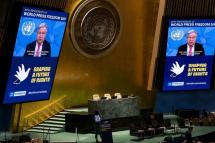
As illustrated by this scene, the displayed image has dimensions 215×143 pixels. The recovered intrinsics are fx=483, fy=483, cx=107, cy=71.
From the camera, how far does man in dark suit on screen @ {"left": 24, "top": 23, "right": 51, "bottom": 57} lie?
48.7 feet

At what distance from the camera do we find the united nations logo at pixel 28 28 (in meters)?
14.4

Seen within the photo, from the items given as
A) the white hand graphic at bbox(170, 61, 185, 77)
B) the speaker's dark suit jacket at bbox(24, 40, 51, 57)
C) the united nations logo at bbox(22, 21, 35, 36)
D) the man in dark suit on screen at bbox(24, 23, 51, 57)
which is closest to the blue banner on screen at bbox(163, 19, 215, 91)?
the white hand graphic at bbox(170, 61, 185, 77)

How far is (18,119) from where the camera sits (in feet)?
52.4

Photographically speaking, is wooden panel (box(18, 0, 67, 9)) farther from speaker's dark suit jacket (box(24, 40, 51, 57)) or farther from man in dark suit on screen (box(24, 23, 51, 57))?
speaker's dark suit jacket (box(24, 40, 51, 57))

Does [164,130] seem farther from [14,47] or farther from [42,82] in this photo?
[14,47]

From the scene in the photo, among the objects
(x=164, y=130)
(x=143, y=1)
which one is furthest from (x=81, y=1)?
(x=164, y=130)

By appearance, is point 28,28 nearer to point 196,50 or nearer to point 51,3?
point 51,3

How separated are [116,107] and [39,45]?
3.70 m

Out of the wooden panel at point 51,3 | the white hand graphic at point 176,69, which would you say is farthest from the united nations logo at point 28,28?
the white hand graphic at point 176,69

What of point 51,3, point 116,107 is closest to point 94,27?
point 51,3

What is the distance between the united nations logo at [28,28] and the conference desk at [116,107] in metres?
3.35

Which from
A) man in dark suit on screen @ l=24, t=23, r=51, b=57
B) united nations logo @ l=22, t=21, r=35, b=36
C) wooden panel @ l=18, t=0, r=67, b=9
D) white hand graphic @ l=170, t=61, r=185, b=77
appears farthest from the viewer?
white hand graphic @ l=170, t=61, r=185, b=77

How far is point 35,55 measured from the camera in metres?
15.0

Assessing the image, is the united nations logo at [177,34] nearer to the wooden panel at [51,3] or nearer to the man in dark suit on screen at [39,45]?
the wooden panel at [51,3]
